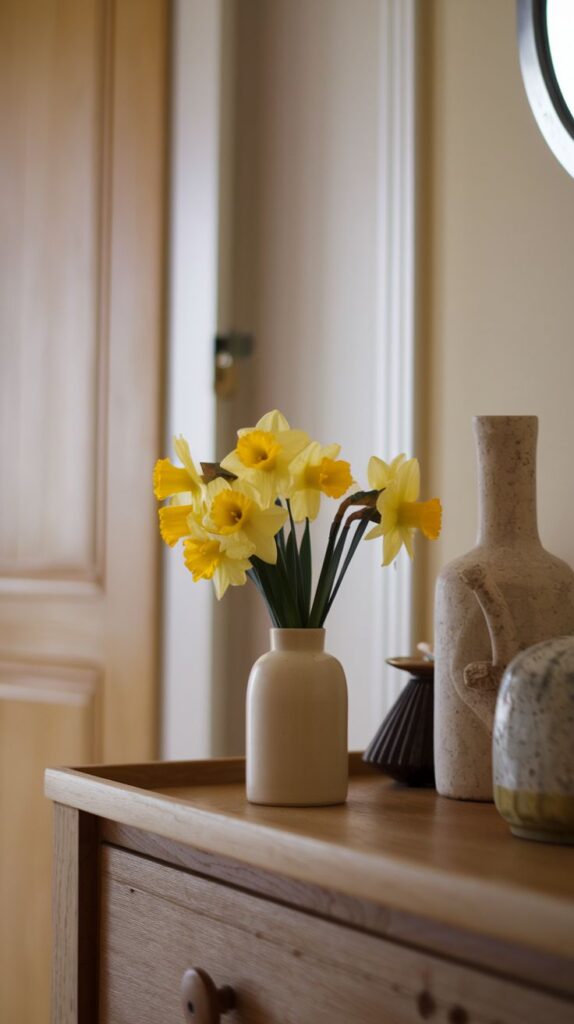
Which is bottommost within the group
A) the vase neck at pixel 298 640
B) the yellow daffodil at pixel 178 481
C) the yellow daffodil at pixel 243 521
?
the vase neck at pixel 298 640

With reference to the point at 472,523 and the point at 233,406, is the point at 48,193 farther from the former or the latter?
the point at 472,523

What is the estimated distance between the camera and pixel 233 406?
176 cm

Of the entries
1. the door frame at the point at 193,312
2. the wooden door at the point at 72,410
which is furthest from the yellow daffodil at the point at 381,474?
the wooden door at the point at 72,410

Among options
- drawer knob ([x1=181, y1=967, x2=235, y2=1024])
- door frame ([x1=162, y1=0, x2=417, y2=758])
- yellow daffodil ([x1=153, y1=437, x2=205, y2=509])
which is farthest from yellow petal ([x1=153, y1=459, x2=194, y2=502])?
door frame ([x1=162, y1=0, x2=417, y2=758])

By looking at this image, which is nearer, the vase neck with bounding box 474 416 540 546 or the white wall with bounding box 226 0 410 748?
the vase neck with bounding box 474 416 540 546

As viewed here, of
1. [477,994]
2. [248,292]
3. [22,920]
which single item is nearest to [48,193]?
[248,292]

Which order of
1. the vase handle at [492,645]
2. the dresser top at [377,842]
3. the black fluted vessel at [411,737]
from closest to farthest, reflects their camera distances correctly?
the dresser top at [377,842]
the vase handle at [492,645]
the black fluted vessel at [411,737]

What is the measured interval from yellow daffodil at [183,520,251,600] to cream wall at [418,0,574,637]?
383 mm

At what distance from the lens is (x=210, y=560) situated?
99 cm

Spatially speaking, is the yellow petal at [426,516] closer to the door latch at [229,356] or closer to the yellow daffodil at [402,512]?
the yellow daffodil at [402,512]

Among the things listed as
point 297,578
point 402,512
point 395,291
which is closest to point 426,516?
point 402,512

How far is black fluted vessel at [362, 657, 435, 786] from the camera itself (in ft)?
3.64

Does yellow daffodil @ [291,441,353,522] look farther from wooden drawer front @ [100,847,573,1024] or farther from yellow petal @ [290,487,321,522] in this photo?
wooden drawer front @ [100,847,573,1024]

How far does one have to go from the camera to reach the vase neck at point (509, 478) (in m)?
1.06
